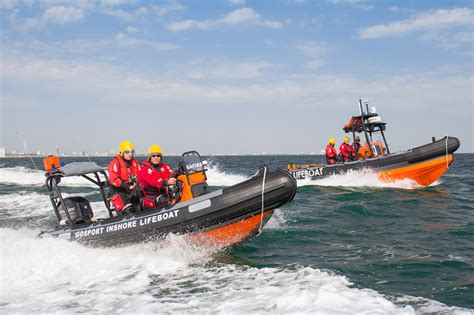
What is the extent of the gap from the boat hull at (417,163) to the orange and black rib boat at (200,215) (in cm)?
721

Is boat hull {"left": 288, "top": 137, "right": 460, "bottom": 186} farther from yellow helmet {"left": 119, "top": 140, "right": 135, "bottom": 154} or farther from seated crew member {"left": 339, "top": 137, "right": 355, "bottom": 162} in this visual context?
yellow helmet {"left": 119, "top": 140, "right": 135, "bottom": 154}

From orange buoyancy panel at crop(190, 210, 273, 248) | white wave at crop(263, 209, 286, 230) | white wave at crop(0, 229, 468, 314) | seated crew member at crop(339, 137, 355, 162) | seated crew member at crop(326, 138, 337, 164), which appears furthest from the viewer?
seated crew member at crop(326, 138, 337, 164)

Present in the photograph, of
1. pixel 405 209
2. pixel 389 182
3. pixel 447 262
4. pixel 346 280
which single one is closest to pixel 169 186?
pixel 346 280

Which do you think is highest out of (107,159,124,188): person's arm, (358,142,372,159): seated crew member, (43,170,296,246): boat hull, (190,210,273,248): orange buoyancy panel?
(107,159,124,188): person's arm

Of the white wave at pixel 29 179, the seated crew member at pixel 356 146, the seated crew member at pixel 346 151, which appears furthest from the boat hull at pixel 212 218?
the white wave at pixel 29 179

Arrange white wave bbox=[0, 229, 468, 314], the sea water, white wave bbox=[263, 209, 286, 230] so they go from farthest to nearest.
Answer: white wave bbox=[263, 209, 286, 230]
the sea water
white wave bbox=[0, 229, 468, 314]

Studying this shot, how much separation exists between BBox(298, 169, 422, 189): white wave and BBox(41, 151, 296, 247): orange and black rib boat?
856 cm

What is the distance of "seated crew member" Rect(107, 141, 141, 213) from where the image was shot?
6.14 m

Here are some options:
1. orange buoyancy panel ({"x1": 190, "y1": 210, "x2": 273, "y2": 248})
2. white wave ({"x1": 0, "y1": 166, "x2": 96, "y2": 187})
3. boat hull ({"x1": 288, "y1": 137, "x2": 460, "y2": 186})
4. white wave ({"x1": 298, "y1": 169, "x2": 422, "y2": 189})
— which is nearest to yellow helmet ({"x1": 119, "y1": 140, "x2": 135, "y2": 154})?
orange buoyancy panel ({"x1": 190, "y1": 210, "x2": 273, "y2": 248})

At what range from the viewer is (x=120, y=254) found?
18.7 ft

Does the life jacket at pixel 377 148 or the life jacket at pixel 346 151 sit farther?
the life jacket at pixel 346 151

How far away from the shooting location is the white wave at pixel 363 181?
13.3m

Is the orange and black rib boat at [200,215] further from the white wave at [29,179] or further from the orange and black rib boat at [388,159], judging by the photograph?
the white wave at [29,179]

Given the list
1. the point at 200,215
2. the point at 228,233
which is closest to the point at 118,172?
the point at 200,215
